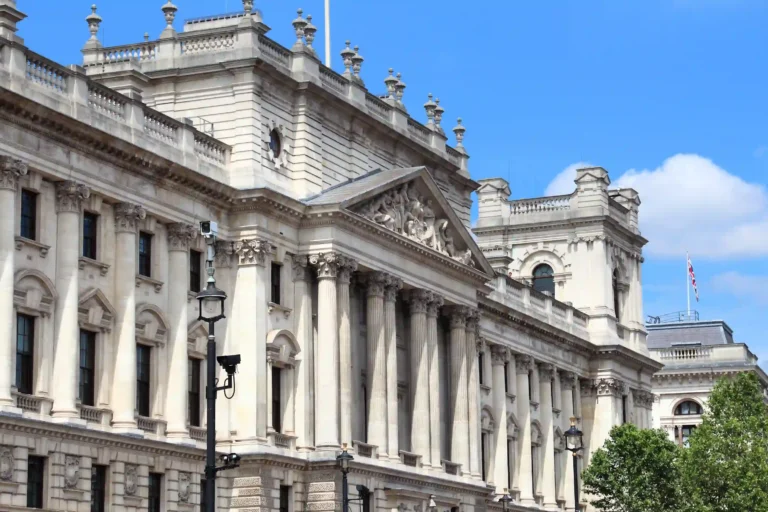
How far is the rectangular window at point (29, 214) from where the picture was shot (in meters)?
56.2

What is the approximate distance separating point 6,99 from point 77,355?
8811 mm

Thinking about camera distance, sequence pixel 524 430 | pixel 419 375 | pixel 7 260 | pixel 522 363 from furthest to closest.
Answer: pixel 522 363 → pixel 524 430 → pixel 419 375 → pixel 7 260

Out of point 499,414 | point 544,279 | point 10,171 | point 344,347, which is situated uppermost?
point 544,279

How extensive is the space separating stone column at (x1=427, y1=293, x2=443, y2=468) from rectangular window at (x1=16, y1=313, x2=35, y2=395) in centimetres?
2401

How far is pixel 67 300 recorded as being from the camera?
187ft

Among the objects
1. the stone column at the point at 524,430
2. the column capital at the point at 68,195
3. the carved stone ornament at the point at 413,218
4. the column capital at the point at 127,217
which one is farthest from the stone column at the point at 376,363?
the stone column at the point at 524,430

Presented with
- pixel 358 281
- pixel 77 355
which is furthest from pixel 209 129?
pixel 77 355

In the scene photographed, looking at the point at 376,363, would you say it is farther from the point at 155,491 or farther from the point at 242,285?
the point at 155,491

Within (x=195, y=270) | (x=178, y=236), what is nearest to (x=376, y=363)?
(x=195, y=270)

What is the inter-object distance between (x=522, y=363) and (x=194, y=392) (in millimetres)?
33032

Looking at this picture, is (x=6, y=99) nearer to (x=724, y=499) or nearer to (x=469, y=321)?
(x=469, y=321)

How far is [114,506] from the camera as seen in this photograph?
58.4 metres

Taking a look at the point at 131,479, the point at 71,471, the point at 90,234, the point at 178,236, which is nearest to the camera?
the point at 71,471

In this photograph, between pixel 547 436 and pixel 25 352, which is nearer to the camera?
pixel 25 352
